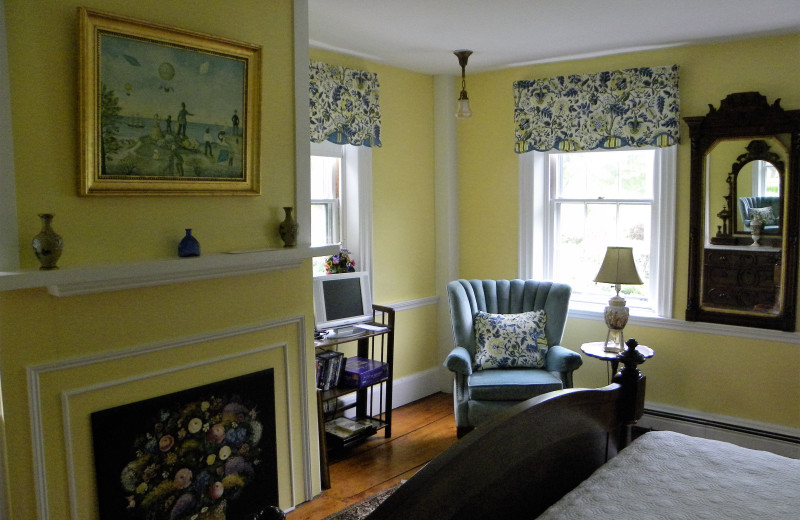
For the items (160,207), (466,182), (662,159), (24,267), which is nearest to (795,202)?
(662,159)

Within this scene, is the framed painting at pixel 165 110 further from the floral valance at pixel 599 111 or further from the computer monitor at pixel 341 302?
the floral valance at pixel 599 111

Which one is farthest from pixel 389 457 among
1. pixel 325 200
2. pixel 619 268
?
pixel 619 268

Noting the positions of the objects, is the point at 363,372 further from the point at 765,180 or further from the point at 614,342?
the point at 765,180

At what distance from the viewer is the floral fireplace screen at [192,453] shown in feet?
8.25

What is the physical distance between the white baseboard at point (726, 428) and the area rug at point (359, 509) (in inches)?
76.6

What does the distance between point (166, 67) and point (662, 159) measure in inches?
121

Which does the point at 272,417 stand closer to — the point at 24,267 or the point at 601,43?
the point at 24,267

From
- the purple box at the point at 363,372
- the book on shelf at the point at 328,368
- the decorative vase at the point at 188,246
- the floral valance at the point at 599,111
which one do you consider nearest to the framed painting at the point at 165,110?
the decorative vase at the point at 188,246

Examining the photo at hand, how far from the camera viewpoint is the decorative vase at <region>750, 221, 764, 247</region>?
3850mm

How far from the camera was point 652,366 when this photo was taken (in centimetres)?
427

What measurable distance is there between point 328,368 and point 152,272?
1.54 metres

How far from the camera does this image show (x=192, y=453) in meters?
2.74

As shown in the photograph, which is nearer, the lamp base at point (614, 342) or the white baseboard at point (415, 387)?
the lamp base at point (614, 342)

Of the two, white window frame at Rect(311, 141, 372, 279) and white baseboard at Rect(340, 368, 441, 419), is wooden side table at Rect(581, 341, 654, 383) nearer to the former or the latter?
white baseboard at Rect(340, 368, 441, 419)
